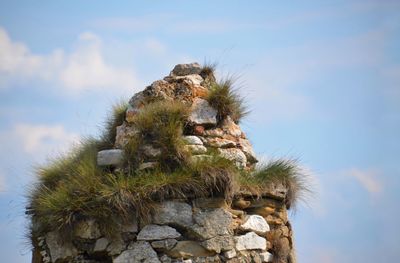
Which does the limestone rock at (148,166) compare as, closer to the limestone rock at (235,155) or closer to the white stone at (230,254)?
the limestone rock at (235,155)

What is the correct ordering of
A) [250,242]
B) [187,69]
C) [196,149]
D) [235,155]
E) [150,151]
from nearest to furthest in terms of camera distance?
1. [250,242]
2. [150,151]
3. [196,149]
4. [235,155]
5. [187,69]

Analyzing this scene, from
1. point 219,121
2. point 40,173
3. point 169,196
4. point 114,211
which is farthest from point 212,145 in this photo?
point 40,173

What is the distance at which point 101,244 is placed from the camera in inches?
270

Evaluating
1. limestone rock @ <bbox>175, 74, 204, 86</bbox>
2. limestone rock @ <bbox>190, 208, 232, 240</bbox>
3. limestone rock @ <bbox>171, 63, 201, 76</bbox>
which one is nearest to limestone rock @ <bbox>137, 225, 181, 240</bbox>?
limestone rock @ <bbox>190, 208, 232, 240</bbox>

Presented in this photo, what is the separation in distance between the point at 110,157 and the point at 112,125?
136cm

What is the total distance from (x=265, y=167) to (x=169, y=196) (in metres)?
1.69

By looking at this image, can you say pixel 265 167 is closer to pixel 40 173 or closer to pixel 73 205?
pixel 73 205

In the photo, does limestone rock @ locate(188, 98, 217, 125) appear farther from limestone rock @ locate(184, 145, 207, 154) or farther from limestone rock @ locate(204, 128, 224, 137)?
limestone rock @ locate(184, 145, 207, 154)

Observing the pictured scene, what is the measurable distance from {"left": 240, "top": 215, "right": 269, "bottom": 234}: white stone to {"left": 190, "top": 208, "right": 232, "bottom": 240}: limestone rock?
0.33 m

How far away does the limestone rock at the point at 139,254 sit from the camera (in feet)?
21.7

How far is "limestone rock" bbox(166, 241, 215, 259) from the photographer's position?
668 centimetres

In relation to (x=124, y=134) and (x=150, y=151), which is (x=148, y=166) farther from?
(x=124, y=134)

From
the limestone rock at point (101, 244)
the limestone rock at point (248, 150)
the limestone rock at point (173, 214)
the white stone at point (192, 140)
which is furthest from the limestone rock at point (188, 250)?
the limestone rock at point (248, 150)

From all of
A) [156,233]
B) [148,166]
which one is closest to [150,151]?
[148,166]
